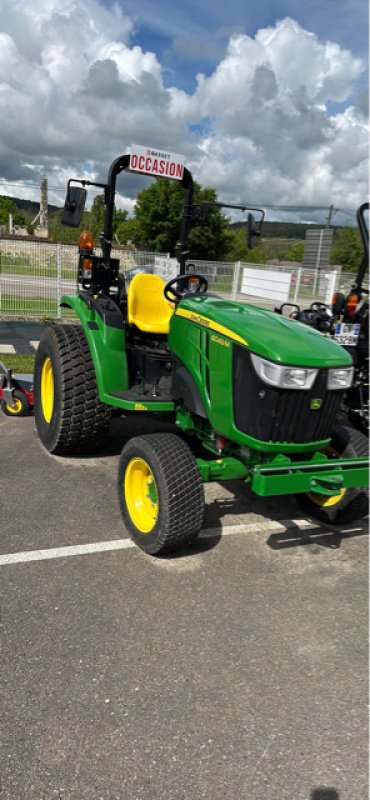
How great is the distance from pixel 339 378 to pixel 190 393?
2.86ft

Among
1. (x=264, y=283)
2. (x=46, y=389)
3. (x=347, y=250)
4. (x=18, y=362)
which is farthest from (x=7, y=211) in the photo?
(x=46, y=389)

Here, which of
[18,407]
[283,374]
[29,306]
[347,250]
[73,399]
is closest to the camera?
[283,374]

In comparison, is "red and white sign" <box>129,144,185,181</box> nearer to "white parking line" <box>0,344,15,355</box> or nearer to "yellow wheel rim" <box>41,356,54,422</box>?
"yellow wheel rim" <box>41,356,54,422</box>

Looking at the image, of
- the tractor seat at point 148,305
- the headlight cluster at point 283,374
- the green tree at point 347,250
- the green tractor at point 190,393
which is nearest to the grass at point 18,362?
the green tractor at point 190,393

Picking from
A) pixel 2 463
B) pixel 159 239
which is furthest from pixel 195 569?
pixel 159 239

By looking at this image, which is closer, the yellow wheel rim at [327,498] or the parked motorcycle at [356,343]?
the yellow wheel rim at [327,498]

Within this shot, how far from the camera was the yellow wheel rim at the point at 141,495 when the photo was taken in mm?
3410

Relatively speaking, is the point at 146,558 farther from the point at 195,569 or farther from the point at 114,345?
the point at 114,345

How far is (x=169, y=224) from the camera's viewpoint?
45062mm

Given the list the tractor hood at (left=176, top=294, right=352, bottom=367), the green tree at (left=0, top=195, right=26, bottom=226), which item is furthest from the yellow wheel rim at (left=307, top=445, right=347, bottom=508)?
the green tree at (left=0, top=195, right=26, bottom=226)

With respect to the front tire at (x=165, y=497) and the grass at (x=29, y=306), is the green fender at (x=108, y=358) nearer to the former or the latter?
the front tire at (x=165, y=497)

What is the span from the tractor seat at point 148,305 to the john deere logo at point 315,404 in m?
1.50

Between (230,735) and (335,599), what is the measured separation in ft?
3.69

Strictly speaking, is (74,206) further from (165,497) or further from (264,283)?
(264,283)
